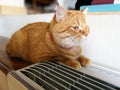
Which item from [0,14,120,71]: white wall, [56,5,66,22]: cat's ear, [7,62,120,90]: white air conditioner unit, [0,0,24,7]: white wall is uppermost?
[0,0,24,7]: white wall

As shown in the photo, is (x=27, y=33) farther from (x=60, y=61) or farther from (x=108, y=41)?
(x=108, y=41)

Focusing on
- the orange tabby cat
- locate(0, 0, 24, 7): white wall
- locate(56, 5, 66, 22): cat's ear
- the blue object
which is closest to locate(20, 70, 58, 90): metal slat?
the orange tabby cat

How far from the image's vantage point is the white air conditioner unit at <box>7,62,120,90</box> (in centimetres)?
52

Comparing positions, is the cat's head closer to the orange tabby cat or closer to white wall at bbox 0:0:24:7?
the orange tabby cat

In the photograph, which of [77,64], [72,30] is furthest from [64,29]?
[77,64]

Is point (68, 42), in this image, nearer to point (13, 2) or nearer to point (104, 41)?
point (104, 41)

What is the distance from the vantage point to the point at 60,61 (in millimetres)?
758

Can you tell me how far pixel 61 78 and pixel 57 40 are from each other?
0.19 m

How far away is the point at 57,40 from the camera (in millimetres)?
689

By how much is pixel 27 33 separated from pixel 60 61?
0.91 ft

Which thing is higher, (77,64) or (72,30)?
(72,30)

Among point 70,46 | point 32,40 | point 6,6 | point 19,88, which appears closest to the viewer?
point 19,88

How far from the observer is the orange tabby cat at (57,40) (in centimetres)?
65

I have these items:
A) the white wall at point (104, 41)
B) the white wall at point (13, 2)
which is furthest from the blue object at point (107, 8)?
the white wall at point (13, 2)
